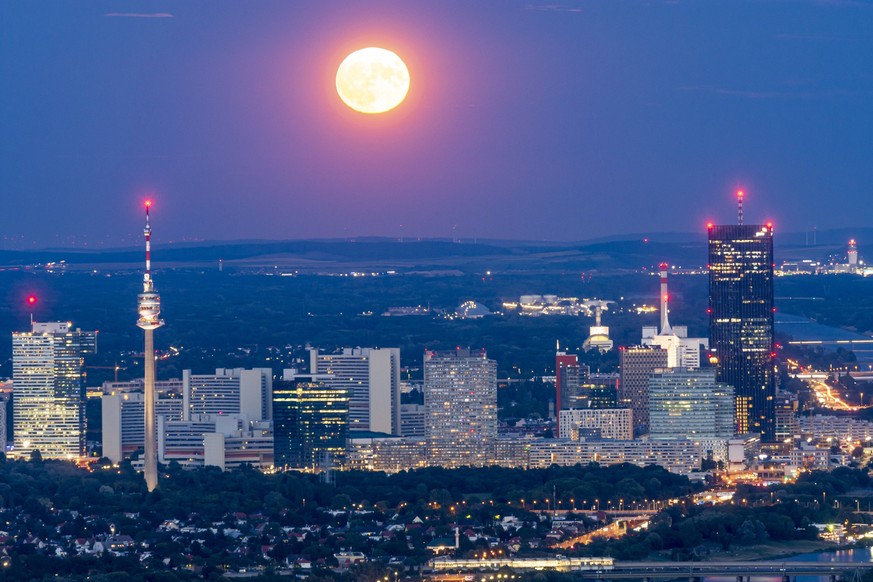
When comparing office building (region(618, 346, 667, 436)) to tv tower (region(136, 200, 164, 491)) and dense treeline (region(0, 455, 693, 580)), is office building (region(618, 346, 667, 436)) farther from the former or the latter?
tv tower (region(136, 200, 164, 491))

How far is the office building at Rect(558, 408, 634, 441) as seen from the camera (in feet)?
187

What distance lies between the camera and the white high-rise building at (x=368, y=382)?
194 feet

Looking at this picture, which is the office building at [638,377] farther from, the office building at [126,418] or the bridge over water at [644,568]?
the bridge over water at [644,568]

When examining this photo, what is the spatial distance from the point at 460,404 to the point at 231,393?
5610mm

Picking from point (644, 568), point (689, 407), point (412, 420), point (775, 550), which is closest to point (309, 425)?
point (412, 420)

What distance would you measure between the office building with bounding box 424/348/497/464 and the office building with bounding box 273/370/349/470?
1667mm

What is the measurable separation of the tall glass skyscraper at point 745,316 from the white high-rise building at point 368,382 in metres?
6.76

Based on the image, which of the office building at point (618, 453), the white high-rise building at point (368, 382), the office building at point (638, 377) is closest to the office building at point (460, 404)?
the office building at point (618, 453)

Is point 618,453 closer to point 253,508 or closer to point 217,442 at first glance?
point 217,442

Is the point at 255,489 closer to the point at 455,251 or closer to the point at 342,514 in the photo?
the point at 342,514

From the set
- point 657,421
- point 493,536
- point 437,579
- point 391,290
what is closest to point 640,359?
point 657,421

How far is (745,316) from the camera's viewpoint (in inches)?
2509

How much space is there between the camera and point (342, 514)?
4591 centimetres

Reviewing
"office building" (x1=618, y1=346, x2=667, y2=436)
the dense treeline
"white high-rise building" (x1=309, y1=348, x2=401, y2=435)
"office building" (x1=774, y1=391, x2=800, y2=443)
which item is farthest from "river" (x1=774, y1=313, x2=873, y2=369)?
the dense treeline
